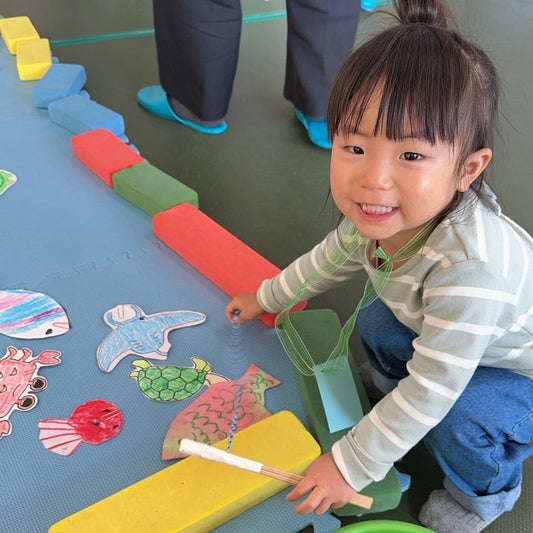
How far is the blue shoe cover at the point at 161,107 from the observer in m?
1.64

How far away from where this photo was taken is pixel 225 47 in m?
1.55

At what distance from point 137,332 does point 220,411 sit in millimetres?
205

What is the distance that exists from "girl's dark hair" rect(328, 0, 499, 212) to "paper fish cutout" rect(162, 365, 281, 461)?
43cm

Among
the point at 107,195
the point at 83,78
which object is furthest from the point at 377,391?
the point at 83,78

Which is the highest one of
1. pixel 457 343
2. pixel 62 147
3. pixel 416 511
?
pixel 457 343

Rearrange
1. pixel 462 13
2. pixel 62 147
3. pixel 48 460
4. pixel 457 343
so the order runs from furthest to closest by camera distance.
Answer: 1. pixel 462 13
2. pixel 62 147
3. pixel 48 460
4. pixel 457 343

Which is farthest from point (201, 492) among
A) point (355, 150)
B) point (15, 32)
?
point (15, 32)

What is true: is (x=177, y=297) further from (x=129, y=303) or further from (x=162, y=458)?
(x=162, y=458)

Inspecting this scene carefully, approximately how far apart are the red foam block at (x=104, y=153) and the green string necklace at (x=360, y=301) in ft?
1.86

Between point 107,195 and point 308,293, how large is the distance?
1.90 ft

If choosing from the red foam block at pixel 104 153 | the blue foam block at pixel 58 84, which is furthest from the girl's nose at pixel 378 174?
the blue foam block at pixel 58 84

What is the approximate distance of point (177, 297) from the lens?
102cm

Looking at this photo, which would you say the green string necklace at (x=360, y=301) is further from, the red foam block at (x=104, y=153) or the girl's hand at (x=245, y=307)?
the red foam block at (x=104, y=153)

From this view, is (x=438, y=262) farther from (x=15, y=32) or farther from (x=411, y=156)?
(x=15, y=32)
